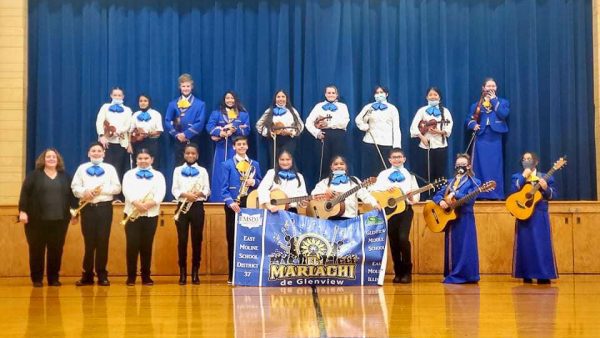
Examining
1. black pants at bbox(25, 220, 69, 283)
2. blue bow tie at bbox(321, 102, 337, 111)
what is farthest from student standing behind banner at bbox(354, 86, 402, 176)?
black pants at bbox(25, 220, 69, 283)

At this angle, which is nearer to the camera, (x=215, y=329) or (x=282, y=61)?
(x=215, y=329)

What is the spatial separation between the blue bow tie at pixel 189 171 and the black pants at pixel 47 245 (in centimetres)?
150

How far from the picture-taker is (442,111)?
12.6 metres

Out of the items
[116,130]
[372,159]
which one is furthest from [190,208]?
[372,159]

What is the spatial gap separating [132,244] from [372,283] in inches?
114

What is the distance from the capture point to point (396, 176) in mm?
10117

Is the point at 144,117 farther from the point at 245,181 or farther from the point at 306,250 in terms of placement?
the point at 306,250

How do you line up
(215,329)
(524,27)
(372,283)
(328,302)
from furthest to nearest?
1. (524,27)
2. (372,283)
3. (328,302)
4. (215,329)

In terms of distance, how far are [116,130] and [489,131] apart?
18.1 feet

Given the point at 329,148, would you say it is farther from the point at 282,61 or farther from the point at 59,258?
the point at 59,258

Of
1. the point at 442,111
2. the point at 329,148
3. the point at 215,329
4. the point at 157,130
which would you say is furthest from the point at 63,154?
the point at 215,329

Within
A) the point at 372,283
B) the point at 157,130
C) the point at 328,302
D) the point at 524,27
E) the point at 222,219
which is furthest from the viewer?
the point at 524,27

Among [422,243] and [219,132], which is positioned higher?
[219,132]

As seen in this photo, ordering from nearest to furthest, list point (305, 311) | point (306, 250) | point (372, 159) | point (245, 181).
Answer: point (305, 311) < point (306, 250) < point (245, 181) < point (372, 159)
